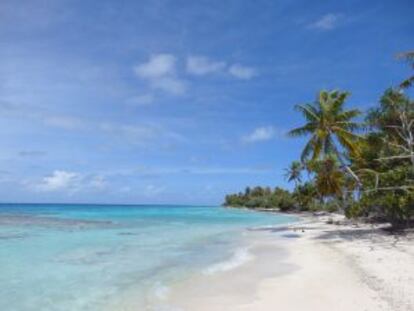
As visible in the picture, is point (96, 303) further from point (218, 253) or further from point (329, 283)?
point (218, 253)

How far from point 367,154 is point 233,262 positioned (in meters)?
10.9

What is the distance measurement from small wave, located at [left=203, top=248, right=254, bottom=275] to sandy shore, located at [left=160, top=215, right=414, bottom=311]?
11 centimetres

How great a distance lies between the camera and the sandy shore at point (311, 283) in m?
7.30

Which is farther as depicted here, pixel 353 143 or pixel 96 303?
pixel 353 143

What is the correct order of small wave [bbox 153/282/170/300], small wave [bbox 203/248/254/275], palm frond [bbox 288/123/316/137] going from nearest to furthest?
small wave [bbox 153/282/170/300], small wave [bbox 203/248/254/275], palm frond [bbox 288/123/316/137]

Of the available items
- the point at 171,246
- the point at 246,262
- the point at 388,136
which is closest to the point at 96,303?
the point at 246,262

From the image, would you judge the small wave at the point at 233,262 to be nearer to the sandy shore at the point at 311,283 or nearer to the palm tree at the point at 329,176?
the sandy shore at the point at 311,283

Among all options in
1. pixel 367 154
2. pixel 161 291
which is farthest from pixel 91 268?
pixel 367 154

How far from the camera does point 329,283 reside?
29.1 ft

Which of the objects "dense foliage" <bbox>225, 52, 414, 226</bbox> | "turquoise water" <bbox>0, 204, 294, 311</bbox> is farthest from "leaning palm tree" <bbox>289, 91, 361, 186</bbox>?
"turquoise water" <bbox>0, 204, 294, 311</bbox>

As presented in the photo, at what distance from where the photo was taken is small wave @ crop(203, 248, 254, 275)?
37.6 ft

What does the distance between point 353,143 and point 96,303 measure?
61.8 feet

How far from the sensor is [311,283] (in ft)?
29.7

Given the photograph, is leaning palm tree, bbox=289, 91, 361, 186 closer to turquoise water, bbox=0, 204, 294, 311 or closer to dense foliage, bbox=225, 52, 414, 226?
dense foliage, bbox=225, 52, 414, 226
